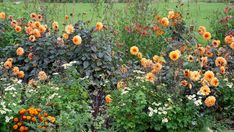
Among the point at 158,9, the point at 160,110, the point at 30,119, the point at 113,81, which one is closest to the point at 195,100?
the point at 160,110

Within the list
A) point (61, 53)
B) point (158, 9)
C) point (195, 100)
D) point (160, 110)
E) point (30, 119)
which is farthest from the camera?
point (158, 9)

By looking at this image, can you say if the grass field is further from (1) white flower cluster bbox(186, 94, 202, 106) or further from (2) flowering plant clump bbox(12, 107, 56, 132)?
(1) white flower cluster bbox(186, 94, 202, 106)

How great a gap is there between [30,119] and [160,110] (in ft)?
4.00

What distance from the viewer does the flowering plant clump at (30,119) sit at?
163 inches

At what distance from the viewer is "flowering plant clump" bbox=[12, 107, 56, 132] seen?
4128 millimetres

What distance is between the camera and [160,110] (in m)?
4.44

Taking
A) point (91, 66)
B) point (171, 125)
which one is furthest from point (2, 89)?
point (171, 125)

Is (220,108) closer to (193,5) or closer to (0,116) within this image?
(0,116)

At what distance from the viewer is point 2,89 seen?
491 centimetres

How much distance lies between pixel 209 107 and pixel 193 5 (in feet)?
35.4

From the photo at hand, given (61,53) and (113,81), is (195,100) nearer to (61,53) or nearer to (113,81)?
(113,81)

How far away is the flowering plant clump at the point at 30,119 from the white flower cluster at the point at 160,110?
3.04ft

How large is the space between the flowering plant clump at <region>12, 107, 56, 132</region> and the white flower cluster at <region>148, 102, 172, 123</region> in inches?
36.5

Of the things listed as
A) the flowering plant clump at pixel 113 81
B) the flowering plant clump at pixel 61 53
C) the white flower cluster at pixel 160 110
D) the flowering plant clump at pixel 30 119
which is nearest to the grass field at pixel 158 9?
the flowering plant clump at pixel 61 53
